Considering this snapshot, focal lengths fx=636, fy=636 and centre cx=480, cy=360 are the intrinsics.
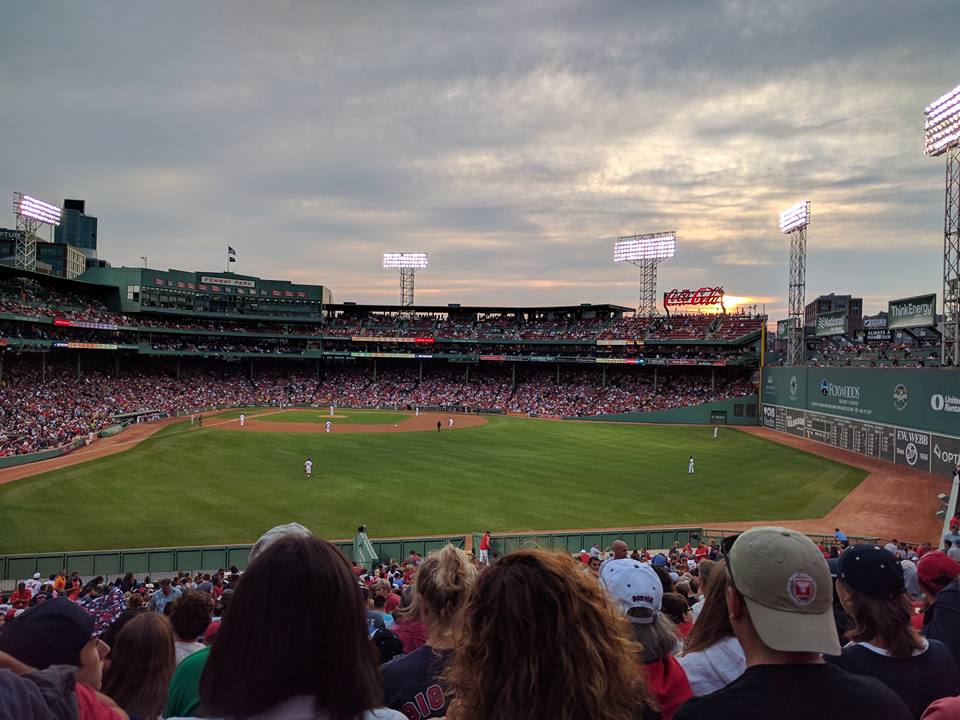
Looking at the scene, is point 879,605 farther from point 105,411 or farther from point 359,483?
point 105,411

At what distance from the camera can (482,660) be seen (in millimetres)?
2594

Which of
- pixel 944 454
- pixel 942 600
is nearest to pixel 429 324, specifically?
pixel 944 454

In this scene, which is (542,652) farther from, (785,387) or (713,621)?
(785,387)

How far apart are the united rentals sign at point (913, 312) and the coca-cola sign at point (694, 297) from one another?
100ft

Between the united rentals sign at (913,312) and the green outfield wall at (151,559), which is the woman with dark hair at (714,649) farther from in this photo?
the united rentals sign at (913,312)

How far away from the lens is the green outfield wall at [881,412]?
37.5 metres

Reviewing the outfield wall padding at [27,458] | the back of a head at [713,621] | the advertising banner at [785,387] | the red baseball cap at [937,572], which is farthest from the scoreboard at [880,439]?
the outfield wall padding at [27,458]

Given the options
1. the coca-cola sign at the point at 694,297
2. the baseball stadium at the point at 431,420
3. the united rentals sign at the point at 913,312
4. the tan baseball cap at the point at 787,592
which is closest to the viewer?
the tan baseball cap at the point at 787,592

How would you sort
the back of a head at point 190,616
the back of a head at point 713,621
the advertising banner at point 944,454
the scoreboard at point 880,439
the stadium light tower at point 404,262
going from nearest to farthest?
the back of a head at point 713,621 → the back of a head at point 190,616 → the advertising banner at point 944,454 → the scoreboard at point 880,439 → the stadium light tower at point 404,262

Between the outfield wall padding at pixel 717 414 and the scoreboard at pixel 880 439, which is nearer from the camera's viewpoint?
the scoreboard at pixel 880 439

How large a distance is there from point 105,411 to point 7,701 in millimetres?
62572

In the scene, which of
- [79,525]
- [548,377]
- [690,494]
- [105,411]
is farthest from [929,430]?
[105,411]

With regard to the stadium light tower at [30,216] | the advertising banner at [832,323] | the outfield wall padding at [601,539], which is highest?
the stadium light tower at [30,216]

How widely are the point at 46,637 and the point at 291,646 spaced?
4.28 ft
